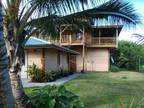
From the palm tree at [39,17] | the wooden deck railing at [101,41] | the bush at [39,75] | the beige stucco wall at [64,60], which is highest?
the wooden deck railing at [101,41]

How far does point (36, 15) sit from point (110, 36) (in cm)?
3064

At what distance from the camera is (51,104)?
7.79m

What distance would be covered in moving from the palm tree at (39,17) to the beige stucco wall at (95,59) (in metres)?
29.9

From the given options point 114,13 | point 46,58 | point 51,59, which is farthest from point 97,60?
point 114,13

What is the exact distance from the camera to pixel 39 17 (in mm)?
9711

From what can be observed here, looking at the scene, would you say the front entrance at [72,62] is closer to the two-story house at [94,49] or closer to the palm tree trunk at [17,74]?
the two-story house at [94,49]

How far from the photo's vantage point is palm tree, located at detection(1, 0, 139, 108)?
8891 millimetres

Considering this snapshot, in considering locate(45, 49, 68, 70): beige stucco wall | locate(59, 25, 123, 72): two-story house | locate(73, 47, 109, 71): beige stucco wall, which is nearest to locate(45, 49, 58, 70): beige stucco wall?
locate(45, 49, 68, 70): beige stucco wall

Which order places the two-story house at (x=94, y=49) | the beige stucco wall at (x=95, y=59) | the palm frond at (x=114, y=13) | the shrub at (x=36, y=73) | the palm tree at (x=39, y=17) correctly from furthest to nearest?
the beige stucco wall at (x=95, y=59) → the two-story house at (x=94, y=49) → the shrub at (x=36, y=73) → the palm frond at (x=114, y=13) → the palm tree at (x=39, y=17)

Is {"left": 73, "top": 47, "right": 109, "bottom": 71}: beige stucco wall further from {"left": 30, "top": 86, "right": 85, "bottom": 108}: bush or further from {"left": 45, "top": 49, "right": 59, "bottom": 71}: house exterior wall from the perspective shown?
{"left": 30, "top": 86, "right": 85, "bottom": 108}: bush

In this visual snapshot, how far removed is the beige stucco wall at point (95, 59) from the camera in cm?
4053

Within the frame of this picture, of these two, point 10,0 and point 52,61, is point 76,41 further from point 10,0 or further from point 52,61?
point 10,0

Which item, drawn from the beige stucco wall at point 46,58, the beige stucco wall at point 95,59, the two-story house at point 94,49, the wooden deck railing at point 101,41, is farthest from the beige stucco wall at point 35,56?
the beige stucco wall at point 95,59

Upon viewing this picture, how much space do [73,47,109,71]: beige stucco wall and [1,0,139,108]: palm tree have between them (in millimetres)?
29867
